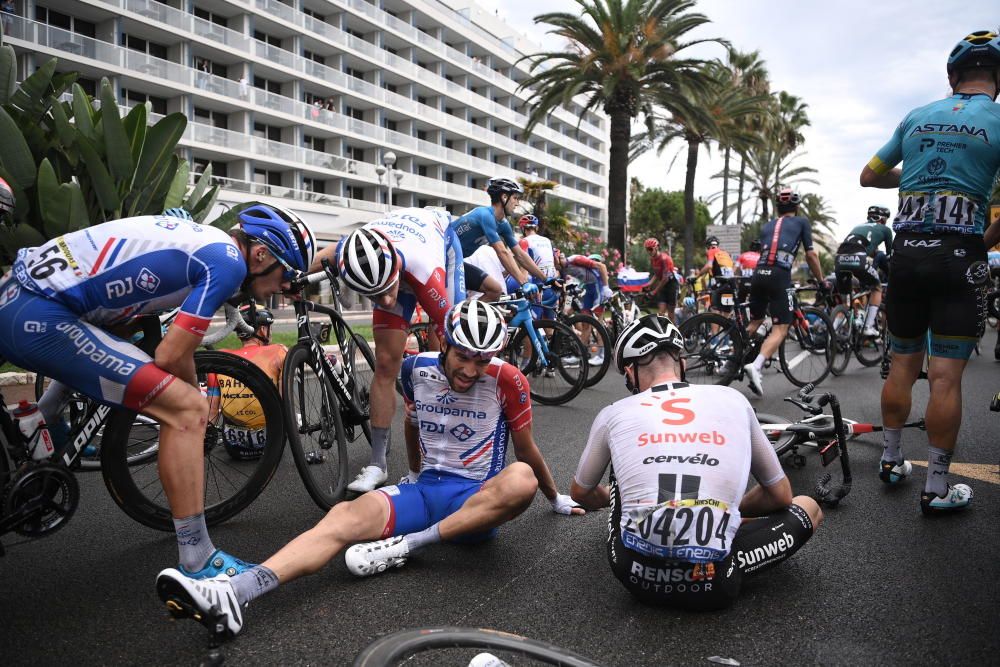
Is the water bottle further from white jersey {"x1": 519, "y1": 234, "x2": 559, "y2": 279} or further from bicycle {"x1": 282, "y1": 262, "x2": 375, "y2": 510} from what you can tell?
white jersey {"x1": 519, "y1": 234, "x2": 559, "y2": 279}

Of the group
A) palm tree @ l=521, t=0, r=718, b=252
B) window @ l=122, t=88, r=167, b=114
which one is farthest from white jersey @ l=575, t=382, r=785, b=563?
window @ l=122, t=88, r=167, b=114

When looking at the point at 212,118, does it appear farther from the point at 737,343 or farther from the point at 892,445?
the point at 892,445

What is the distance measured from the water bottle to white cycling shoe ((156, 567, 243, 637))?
48.2 inches

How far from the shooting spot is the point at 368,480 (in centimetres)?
409

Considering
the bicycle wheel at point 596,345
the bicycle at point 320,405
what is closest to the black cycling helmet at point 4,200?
the bicycle at point 320,405

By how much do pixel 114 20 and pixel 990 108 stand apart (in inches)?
1440

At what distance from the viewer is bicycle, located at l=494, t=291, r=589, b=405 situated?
7012mm

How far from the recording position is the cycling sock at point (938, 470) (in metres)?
3.64

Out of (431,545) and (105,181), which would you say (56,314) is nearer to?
(431,545)

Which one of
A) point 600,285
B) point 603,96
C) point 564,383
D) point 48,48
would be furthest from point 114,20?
point 564,383

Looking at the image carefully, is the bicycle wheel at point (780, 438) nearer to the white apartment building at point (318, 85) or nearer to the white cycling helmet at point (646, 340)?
the white cycling helmet at point (646, 340)

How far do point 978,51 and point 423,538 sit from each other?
3.79m

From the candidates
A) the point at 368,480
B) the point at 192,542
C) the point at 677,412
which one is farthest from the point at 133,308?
the point at 677,412

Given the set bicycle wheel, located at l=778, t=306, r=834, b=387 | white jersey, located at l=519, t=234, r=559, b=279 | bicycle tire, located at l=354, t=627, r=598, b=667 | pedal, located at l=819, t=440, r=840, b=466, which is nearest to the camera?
bicycle tire, located at l=354, t=627, r=598, b=667
